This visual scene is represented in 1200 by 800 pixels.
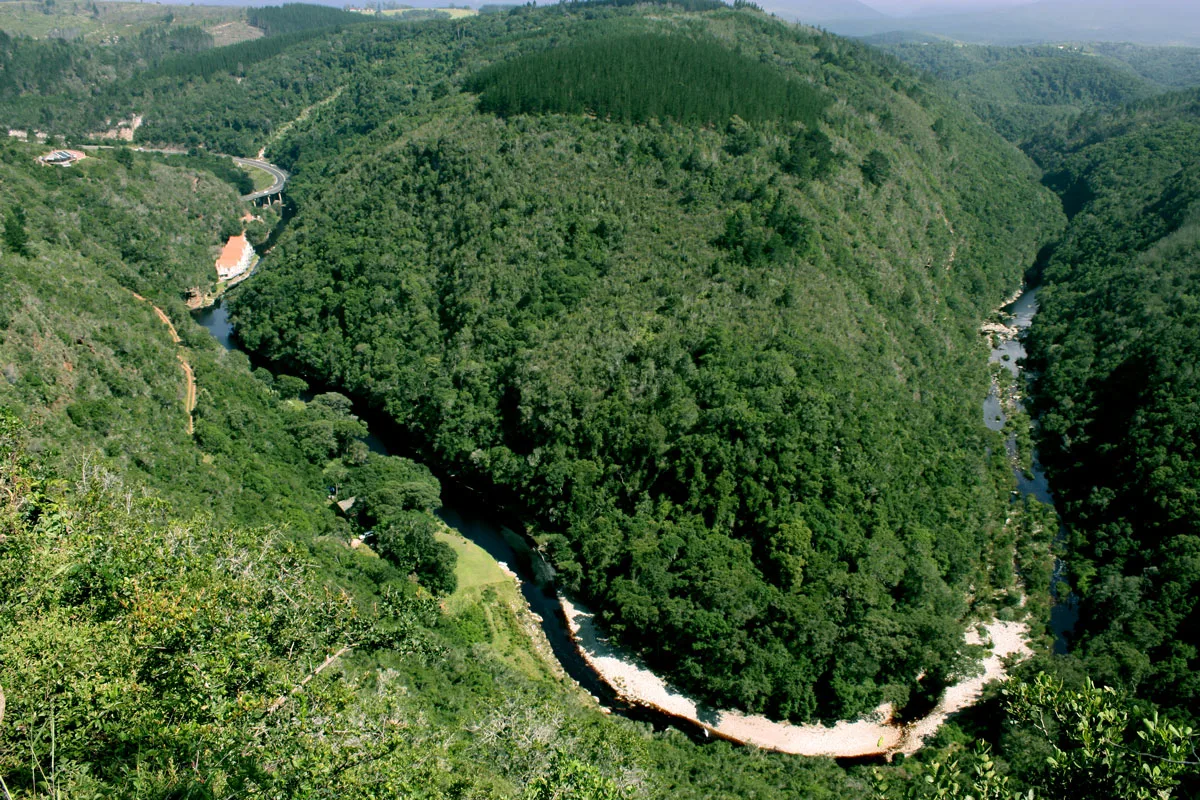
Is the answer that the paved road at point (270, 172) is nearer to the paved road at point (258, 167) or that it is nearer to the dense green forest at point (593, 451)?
the paved road at point (258, 167)

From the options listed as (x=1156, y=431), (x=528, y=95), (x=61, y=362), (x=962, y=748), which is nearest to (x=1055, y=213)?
(x=1156, y=431)

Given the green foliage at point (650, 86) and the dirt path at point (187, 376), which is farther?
the green foliage at point (650, 86)

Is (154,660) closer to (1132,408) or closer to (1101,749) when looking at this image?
(1101,749)

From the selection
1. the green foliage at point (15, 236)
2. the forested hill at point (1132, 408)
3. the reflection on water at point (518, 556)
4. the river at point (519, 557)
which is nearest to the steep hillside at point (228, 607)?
the green foliage at point (15, 236)

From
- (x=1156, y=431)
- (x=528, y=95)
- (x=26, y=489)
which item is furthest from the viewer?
(x=528, y=95)

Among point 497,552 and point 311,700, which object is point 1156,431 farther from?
point 311,700
